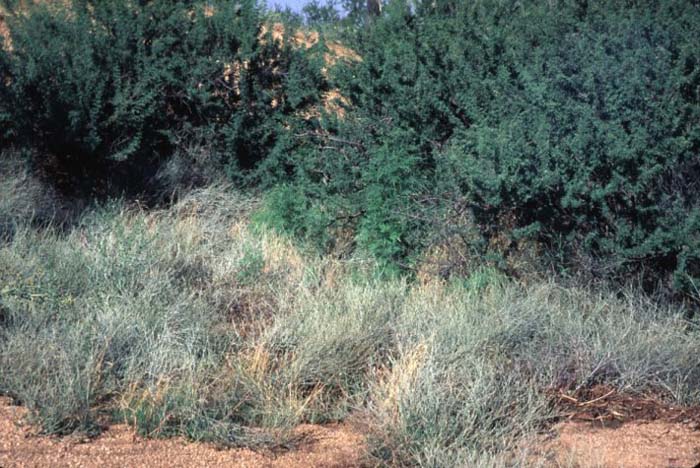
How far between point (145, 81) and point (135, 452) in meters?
6.95

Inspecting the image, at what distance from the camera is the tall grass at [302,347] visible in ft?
19.4

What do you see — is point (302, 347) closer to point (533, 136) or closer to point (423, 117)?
point (533, 136)

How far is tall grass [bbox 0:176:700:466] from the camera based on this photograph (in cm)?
591

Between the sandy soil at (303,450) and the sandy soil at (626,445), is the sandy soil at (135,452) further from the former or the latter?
the sandy soil at (626,445)

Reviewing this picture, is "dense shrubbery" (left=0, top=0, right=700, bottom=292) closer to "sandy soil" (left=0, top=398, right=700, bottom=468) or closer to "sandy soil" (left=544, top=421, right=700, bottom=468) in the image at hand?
"sandy soil" (left=544, top=421, right=700, bottom=468)

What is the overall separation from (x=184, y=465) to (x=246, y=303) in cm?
281

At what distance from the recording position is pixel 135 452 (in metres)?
5.65

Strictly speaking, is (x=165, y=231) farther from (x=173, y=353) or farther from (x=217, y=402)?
(x=217, y=402)

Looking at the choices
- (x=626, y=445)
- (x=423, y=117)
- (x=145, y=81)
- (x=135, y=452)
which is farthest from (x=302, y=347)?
(x=145, y=81)

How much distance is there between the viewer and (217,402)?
20.3ft

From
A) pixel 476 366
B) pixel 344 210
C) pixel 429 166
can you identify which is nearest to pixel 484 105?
pixel 429 166

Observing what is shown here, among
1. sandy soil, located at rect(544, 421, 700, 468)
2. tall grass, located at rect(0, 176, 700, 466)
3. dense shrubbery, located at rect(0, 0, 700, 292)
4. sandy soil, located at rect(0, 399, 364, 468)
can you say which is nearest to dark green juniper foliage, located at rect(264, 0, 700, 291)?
dense shrubbery, located at rect(0, 0, 700, 292)

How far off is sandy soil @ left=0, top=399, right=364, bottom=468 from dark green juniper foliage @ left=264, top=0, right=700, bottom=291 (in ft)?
11.3

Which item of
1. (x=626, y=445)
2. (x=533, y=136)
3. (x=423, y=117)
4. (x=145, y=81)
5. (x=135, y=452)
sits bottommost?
(x=135, y=452)
